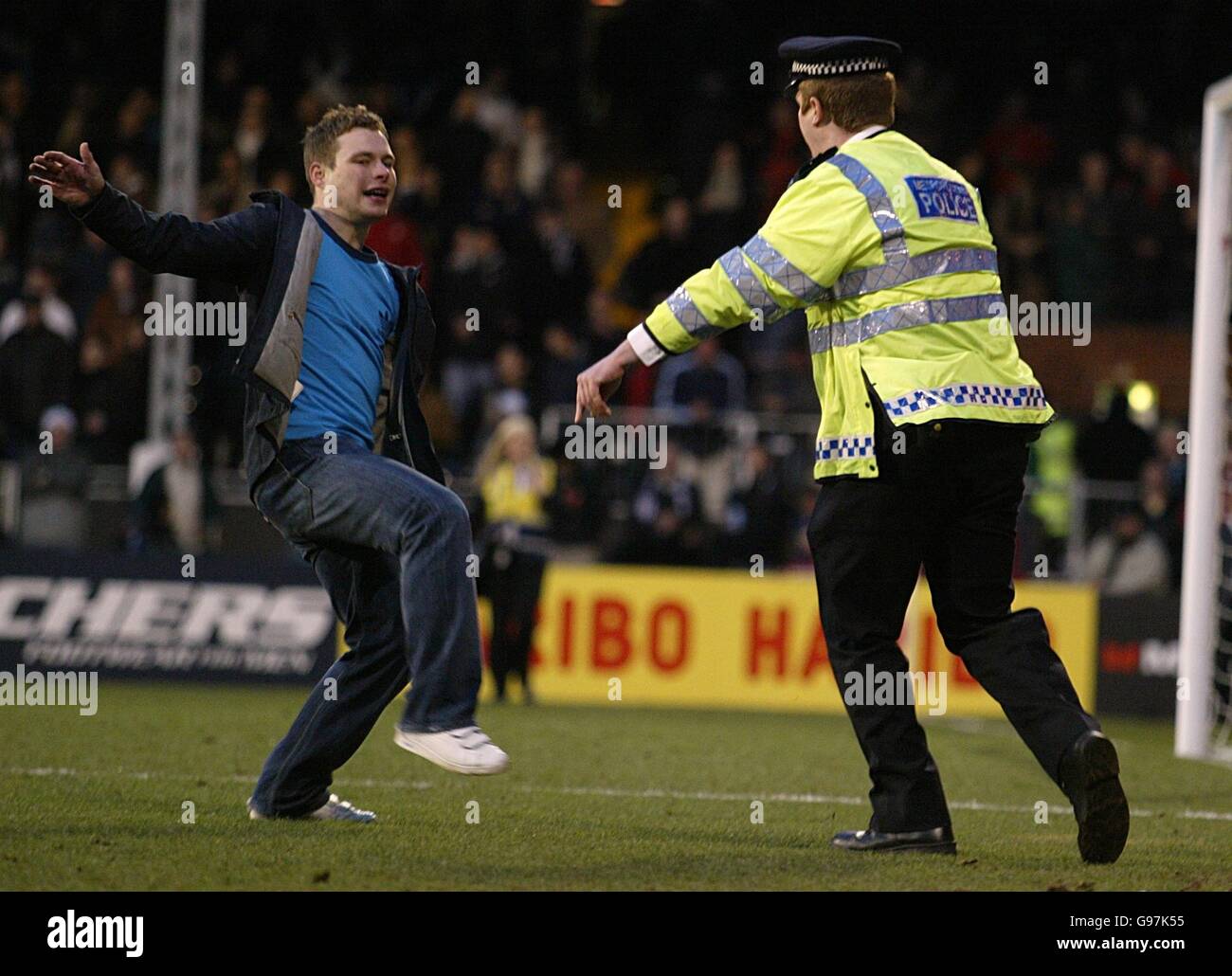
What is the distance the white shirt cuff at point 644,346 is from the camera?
596 centimetres

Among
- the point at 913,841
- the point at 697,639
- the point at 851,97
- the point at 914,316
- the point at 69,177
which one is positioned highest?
the point at 851,97

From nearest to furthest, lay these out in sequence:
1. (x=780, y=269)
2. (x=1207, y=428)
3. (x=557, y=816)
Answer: (x=780, y=269) → (x=557, y=816) → (x=1207, y=428)

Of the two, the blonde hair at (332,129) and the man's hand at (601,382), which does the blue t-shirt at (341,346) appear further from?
the man's hand at (601,382)

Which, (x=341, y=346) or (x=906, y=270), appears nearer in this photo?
(x=906, y=270)

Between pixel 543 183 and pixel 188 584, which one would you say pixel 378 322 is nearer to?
pixel 188 584

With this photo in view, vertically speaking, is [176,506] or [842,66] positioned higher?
[842,66]

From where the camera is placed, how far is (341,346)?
20.6 feet

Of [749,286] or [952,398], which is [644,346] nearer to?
[749,286]

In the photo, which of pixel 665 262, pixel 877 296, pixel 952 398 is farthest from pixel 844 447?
pixel 665 262

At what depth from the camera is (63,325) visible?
17.4 m

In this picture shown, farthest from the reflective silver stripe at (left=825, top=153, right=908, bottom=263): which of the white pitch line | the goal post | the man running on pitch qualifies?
the goal post

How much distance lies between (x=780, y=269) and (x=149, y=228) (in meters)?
1.93

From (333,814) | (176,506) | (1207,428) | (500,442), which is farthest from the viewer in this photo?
(176,506)

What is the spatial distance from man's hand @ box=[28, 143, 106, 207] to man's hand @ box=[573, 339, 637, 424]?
1.57 meters
